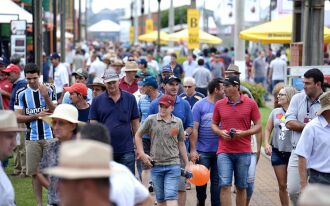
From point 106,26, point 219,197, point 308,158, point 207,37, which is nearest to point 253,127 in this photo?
point 219,197

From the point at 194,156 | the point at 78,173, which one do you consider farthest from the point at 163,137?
the point at 78,173

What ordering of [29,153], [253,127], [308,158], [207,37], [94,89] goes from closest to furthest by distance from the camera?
[308,158] < [253,127] < [29,153] < [94,89] < [207,37]

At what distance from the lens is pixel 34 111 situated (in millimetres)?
12578

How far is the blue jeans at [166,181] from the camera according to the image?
11031mm

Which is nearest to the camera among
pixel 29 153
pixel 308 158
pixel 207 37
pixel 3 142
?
pixel 3 142

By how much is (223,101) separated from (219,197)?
1.46 meters

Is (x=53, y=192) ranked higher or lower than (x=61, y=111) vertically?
lower

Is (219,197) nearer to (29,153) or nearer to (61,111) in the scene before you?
(29,153)

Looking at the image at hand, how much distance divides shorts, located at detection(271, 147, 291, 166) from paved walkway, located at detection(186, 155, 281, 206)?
175 centimetres

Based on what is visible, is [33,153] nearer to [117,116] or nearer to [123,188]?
[117,116]

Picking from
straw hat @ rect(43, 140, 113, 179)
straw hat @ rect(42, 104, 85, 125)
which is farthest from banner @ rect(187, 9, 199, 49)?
straw hat @ rect(43, 140, 113, 179)

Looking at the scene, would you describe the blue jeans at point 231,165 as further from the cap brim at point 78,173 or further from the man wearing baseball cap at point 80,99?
the cap brim at point 78,173

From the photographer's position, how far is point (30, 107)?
1260 centimetres

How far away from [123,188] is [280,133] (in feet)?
21.0
